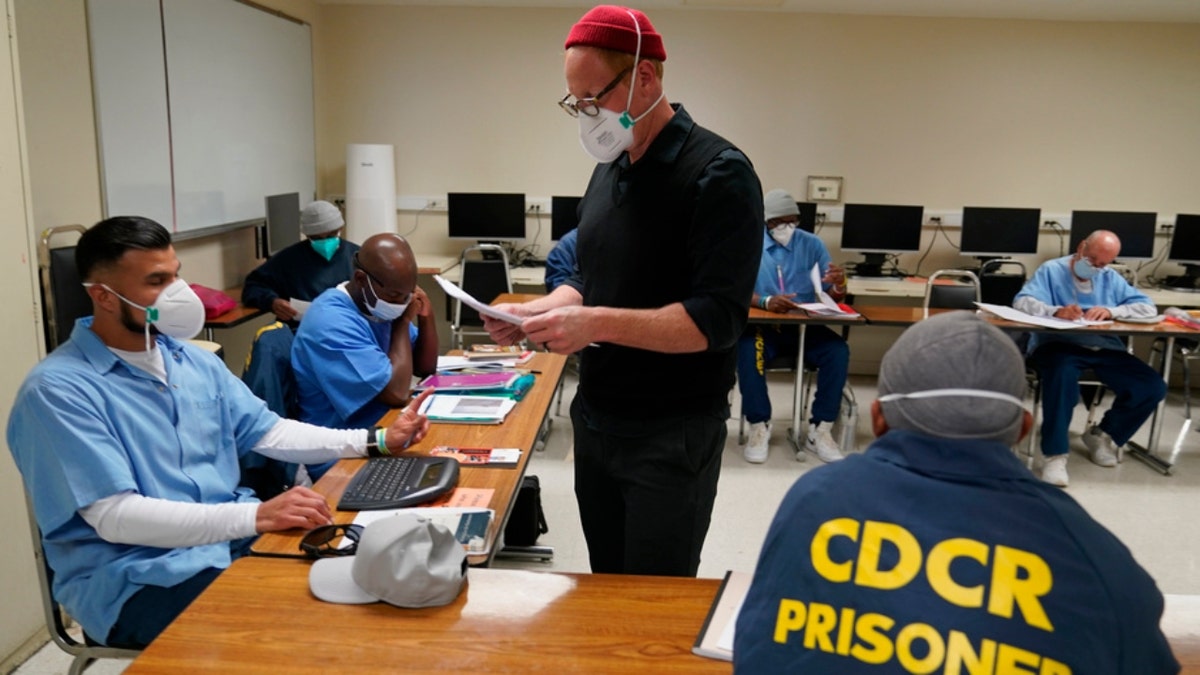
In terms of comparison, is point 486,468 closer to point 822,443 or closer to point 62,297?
point 62,297

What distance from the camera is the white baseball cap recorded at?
1361 mm

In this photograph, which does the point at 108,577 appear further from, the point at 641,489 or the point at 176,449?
the point at 641,489

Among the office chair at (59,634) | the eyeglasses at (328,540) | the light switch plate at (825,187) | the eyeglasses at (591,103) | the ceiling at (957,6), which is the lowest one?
the office chair at (59,634)

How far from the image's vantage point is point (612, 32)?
1507mm

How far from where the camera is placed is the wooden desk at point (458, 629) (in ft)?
4.11

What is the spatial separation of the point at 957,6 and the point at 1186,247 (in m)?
2.43

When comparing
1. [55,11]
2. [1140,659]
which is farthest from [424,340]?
[1140,659]

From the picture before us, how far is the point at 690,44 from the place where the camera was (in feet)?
20.5

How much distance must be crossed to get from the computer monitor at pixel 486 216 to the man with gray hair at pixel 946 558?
17.8 ft

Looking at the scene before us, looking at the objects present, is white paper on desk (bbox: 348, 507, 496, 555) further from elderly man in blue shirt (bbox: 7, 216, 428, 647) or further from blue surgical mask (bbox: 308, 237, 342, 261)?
blue surgical mask (bbox: 308, 237, 342, 261)

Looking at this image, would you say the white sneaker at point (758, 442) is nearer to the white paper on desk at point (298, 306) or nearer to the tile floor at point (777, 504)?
the tile floor at point (777, 504)

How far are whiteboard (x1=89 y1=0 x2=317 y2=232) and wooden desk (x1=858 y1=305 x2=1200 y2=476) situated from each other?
12.4 ft

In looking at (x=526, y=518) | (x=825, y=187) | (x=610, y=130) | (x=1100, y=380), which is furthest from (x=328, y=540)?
(x=825, y=187)

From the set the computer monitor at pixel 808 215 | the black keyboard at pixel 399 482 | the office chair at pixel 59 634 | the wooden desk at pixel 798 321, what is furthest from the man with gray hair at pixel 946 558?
the computer monitor at pixel 808 215
